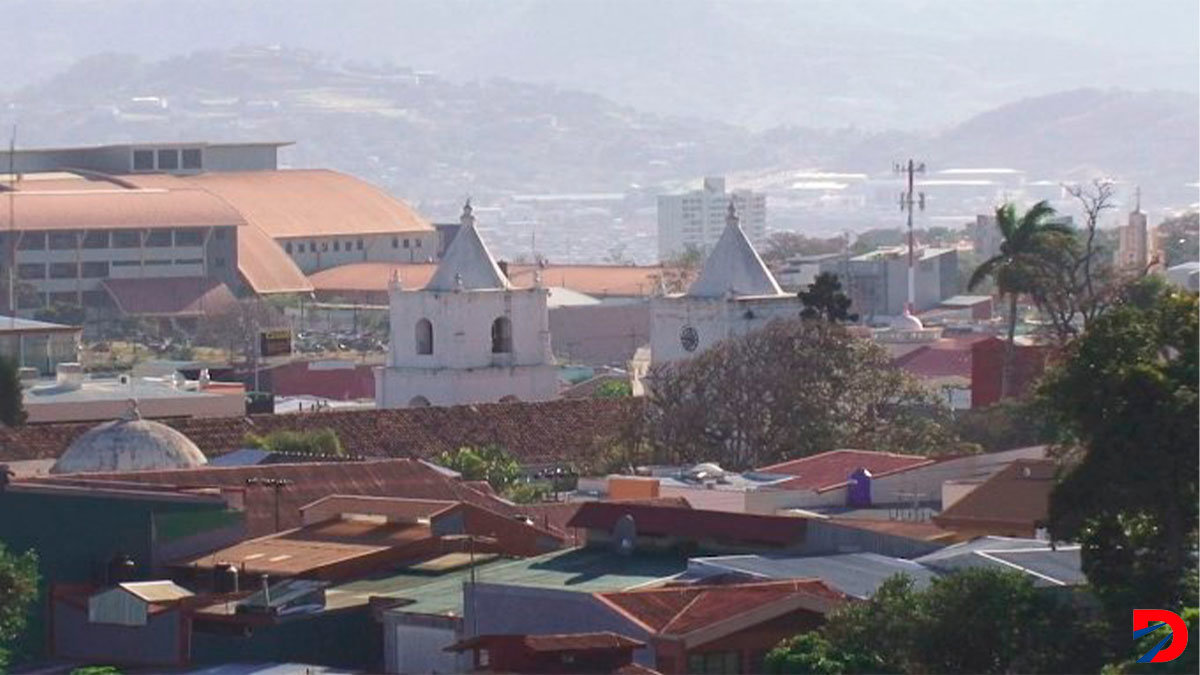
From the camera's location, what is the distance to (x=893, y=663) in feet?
72.4

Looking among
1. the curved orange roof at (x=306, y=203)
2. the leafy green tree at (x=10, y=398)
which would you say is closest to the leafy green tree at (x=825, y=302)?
the leafy green tree at (x=10, y=398)

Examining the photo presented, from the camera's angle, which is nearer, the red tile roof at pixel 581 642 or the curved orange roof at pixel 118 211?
the red tile roof at pixel 581 642

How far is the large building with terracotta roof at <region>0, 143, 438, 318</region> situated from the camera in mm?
113500

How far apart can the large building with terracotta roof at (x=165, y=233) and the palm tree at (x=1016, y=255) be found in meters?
53.0

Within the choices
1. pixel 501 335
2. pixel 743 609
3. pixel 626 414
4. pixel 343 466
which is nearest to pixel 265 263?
pixel 501 335

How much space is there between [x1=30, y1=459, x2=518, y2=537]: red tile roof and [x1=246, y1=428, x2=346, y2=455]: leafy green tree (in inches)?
272

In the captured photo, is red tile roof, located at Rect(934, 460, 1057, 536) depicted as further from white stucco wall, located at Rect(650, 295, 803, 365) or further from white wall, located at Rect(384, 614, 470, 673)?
white stucco wall, located at Rect(650, 295, 803, 365)

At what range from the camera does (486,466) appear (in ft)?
140

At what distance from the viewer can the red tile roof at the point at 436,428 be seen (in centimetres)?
4566

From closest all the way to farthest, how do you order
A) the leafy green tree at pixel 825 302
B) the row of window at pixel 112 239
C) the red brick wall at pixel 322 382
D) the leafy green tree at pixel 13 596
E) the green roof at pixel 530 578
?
the green roof at pixel 530 578 → the leafy green tree at pixel 13 596 → the leafy green tree at pixel 825 302 → the red brick wall at pixel 322 382 → the row of window at pixel 112 239

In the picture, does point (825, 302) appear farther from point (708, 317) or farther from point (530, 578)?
point (530, 578)

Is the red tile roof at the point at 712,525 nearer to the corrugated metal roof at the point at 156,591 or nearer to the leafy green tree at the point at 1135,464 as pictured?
the corrugated metal roof at the point at 156,591

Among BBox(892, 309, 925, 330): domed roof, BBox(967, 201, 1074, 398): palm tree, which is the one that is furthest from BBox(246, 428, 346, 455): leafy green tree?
BBox(892, 309, 925, 330): domed roof

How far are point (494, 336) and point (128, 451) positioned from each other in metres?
15.5
